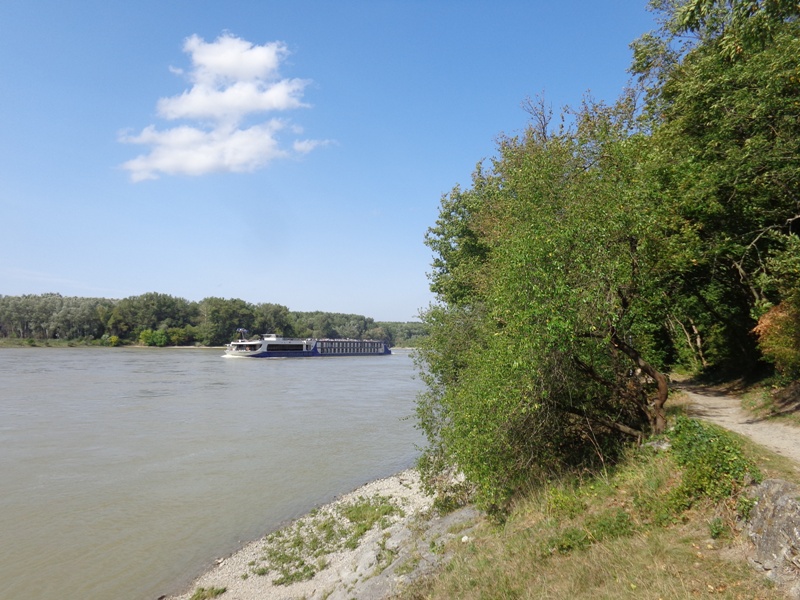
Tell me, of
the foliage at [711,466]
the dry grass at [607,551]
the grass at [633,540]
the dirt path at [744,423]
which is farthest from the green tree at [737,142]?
the dry grass at [607,551]

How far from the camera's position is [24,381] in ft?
146

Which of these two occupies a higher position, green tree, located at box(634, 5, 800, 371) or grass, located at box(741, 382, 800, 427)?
green tree, located at box(634, 5, 800, 371)

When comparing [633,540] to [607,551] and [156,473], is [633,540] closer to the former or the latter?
[607,551]

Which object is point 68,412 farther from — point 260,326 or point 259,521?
point 260,326

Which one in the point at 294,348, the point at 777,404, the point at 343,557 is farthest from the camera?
the point at 294,348

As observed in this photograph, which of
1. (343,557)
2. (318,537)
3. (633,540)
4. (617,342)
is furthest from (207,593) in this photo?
(617,342)

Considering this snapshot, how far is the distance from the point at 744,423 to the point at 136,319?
127 metres

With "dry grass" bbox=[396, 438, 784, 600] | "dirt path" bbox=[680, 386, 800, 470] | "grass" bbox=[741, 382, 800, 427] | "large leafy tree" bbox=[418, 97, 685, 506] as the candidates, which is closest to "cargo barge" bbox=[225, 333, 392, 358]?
"dirt path" bbox=[680, 386, 800, 470]

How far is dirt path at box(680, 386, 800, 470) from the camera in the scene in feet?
32.5

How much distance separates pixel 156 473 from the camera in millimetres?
19984

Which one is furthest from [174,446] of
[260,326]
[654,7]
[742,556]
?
[260,326]

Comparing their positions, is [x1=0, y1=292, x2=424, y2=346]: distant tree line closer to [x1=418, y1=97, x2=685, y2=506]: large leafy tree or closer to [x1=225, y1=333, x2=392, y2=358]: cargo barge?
[x1=225, y1=333, x2=392, y2=358]: cargo barge

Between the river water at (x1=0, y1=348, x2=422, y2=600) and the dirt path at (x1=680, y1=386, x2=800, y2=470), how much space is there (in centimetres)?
1194

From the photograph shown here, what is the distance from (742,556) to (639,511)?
1901 mm
